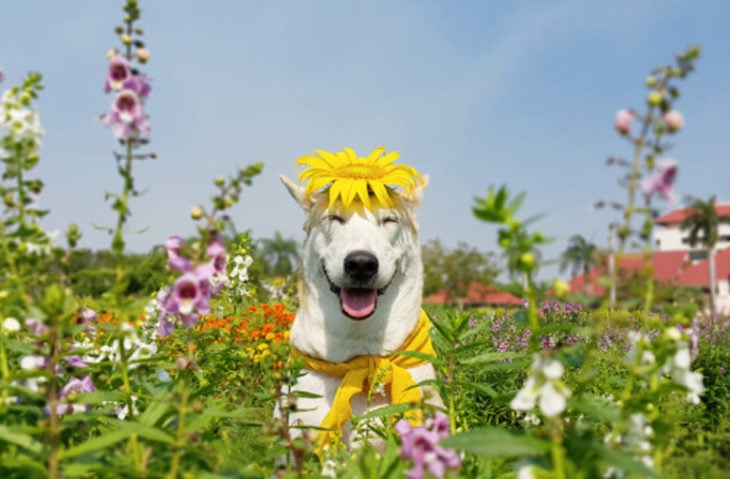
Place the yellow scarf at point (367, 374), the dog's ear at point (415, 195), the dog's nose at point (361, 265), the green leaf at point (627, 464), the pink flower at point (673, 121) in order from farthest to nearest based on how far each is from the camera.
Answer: the dog's ear at point (415, 195) < the yellow scarf at point (367, 374) < the dog's nose at point (361, 265) < the pink flower at point (673, 121) < the green leaf at point (627, 464)

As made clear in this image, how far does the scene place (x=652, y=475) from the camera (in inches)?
70.1

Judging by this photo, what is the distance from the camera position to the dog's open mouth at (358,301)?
3.95 m

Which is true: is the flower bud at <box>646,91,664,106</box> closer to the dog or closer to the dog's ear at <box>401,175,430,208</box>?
the dog

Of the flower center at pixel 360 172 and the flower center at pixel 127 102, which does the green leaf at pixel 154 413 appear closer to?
the flower center at pixel 127 102

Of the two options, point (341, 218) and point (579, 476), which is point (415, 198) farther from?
point (579, 476)

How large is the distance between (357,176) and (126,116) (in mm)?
1994

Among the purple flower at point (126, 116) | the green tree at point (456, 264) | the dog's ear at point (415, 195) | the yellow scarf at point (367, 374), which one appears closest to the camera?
the purple flower at point (126, 116)

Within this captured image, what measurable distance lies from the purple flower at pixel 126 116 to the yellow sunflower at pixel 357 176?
1.79 m

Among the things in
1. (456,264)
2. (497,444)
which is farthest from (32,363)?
(456,264)

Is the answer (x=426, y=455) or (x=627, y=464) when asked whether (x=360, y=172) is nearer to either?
(x=426, y=455)

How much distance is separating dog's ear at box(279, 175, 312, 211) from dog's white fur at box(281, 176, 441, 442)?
172 millimetres

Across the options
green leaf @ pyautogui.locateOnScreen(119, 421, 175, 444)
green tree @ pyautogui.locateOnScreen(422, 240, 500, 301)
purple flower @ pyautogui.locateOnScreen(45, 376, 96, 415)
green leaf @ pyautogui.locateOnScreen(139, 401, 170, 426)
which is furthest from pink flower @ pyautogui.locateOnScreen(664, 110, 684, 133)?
green tree @ pyautogui.locateOnScreen(422, 240, 500, 301)

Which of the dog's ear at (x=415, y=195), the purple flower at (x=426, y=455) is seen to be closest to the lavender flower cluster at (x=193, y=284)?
the purple flower at (x=426, y=455)

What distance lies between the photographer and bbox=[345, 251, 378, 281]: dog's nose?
3797 mm
